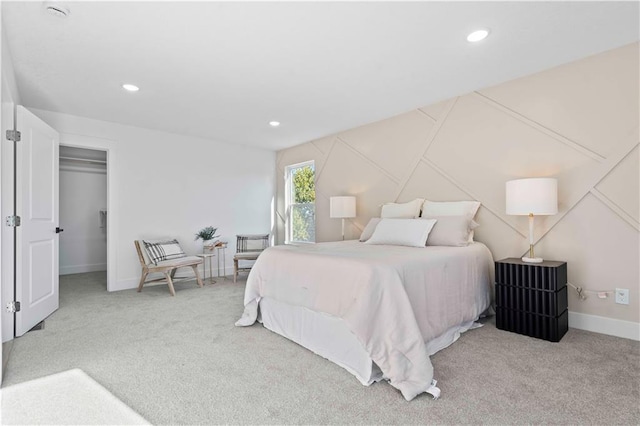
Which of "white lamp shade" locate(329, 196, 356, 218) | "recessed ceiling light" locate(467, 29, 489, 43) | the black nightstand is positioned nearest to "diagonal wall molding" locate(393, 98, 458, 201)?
"white lamp shade" locate(329, 196, 356, 218)

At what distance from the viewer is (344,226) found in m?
4.89

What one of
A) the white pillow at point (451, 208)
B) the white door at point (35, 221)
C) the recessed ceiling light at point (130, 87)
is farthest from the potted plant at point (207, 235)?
the white pillow at point (451, 208)

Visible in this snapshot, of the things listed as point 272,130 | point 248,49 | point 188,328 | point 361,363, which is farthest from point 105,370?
point 272,130

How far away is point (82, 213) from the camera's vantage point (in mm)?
5961

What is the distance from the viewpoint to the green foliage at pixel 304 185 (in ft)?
18.3

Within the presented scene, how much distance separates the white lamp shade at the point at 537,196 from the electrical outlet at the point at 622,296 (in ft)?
2.65

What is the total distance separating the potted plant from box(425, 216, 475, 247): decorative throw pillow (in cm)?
352

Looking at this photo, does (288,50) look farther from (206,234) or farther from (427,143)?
(206,234)

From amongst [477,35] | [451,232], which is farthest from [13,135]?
[451,232]

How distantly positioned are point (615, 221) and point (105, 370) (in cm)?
394

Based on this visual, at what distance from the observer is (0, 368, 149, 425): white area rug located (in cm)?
152

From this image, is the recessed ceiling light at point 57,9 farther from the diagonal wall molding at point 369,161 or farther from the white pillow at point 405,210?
the diagonal wall molding at point 369,161

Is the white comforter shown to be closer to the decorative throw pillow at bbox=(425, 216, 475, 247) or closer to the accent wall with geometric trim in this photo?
the decorative throw pillow at bbox=(425, 216, 475, 247)

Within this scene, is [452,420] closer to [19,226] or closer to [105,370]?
[105,370]
